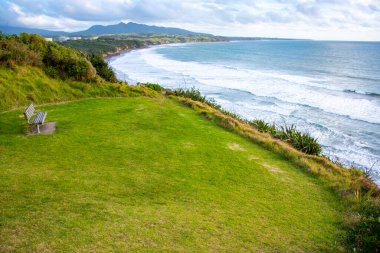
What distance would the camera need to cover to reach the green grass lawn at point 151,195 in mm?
6828

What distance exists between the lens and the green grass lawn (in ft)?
22.4

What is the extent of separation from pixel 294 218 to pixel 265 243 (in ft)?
5.74

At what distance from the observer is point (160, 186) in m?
9.48

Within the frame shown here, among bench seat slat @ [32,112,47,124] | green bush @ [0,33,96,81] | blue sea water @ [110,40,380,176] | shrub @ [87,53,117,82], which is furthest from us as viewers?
shrub @ [87,53,117,82]

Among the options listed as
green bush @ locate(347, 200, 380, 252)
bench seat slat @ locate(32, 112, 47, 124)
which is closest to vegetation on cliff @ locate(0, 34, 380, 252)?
green bush @ locate(347, 200, 380, 252)

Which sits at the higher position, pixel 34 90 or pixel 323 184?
pixel 34 90

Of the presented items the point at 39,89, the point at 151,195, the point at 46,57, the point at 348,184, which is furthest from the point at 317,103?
the point at 151,195

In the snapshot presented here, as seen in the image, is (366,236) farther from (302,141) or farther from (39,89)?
(39,89)

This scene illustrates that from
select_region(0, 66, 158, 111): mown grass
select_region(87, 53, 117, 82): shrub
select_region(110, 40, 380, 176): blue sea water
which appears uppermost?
select_region(87, 53, 117, 82): shrub

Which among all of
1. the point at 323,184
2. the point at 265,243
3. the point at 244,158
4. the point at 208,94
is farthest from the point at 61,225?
the point at 208,94

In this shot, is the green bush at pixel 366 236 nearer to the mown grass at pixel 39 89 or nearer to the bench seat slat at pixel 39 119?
the bench seat slat at pixel 39 119

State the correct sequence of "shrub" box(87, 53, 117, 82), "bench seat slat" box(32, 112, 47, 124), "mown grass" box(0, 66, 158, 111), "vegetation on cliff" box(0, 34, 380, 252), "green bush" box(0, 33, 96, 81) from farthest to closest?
1. "shrub" box(87, 53, 117, 82)
2. "green bush" box(0, 33, 96, 81)
3. "mown grass" box(0, 66, 158, 111)
4. "bench seat slat" box(32, 112, 47, 124)
5. "vegetation on cliff" box(0, 34, 380, 252)

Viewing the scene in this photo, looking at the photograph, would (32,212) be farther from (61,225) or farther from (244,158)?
(244,158)

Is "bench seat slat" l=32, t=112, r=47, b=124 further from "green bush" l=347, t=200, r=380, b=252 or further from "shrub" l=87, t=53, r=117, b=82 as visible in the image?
"shrub" l=87, t=53, r=117, b=82
